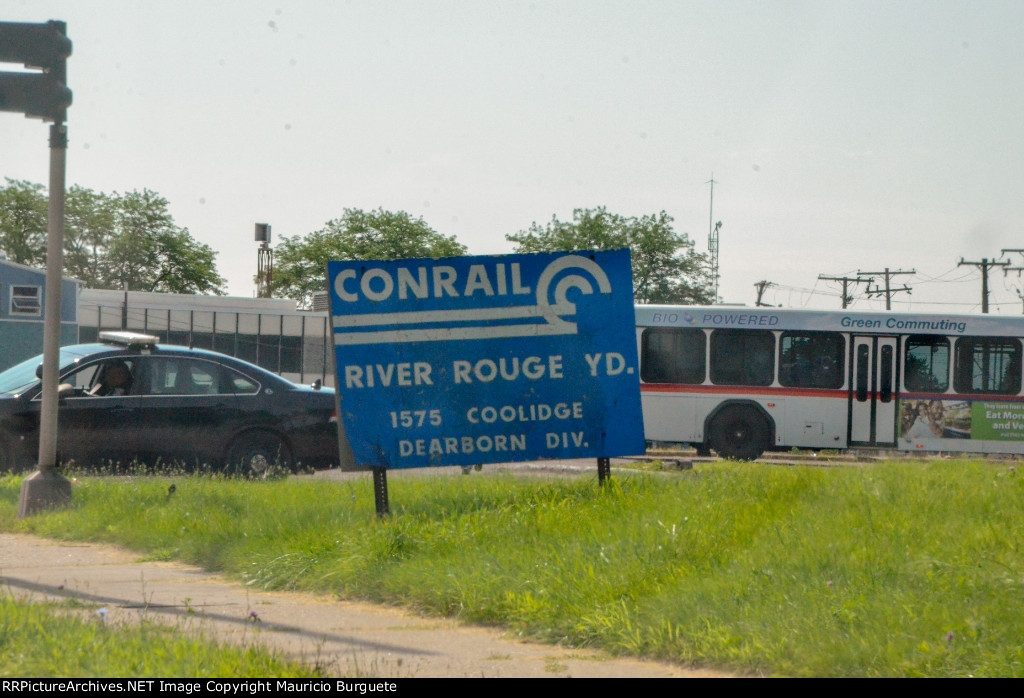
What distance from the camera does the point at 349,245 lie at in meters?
87.7

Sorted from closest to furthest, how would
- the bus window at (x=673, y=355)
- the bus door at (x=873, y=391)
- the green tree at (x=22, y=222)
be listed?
1. the bus door at (x=873, y=391)
2. the bus window at (x=673, y=355)
3. the green tree at (x=22, y=222)

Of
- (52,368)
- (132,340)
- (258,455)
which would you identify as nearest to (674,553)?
(52,368)

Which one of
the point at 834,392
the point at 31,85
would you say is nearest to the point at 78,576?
the point at 31,85

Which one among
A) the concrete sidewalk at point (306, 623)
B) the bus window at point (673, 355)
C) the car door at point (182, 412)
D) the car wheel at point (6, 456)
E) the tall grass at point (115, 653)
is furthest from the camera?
the bus window at point (673, 355)

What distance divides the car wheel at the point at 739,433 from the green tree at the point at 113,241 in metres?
70.3

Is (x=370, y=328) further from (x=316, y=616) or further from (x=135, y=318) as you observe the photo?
(x=135, y=318)

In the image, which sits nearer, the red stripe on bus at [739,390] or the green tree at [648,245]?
the red stripe on bus at [739,390]

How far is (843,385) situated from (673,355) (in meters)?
3.13

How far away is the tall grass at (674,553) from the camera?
527 centimetres

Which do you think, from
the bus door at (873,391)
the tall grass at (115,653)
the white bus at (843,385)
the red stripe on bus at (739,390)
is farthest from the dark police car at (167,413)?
the bus door at (873,391)

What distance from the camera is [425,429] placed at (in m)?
9.24

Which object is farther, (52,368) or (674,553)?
(52,368)

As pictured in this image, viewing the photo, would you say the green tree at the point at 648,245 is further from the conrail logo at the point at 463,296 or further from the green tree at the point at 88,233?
the conrail logo at the point at 463,296

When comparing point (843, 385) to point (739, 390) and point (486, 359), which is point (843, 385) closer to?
point (739, 390)
